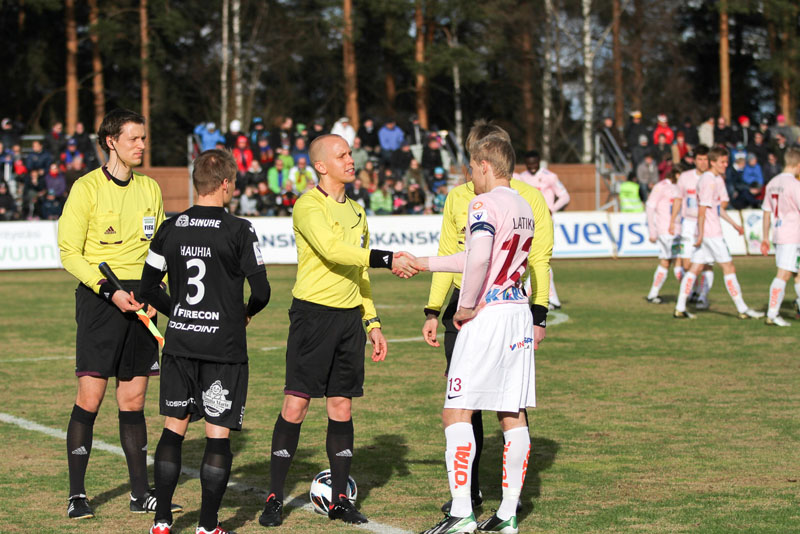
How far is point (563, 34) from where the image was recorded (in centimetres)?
5019

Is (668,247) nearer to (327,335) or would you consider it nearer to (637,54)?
(327,335)

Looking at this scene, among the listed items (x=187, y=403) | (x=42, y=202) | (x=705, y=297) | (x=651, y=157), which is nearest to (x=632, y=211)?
(x=651, y=157)

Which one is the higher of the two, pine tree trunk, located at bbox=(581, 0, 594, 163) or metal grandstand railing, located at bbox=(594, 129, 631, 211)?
pine tree trunk, located at bbox=(581, 0, 594, 163)

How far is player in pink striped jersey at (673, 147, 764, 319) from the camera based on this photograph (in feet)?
52.4

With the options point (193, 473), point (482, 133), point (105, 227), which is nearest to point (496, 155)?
point (482, 133)

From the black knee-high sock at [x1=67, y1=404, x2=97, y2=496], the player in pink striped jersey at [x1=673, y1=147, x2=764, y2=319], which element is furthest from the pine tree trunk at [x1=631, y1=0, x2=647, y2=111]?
the black knee-high sock at [x1=67, y1=404, x2=97, y2=496]

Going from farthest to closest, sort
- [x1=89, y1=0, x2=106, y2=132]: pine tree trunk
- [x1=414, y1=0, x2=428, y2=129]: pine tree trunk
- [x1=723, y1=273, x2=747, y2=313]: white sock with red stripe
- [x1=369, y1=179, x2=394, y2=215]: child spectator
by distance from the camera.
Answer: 1. [x1=414, y1=0, x2=428, y2=129]: pine tree trunk
2. [x1=89, y1=0, x2=106, y2=132]: pine tree trunk
3. [x1=369, y1=179, x2=394, y2=215]: child spectator
4. [x1=723, y1=273, x2=747, y2=313]: white sock with red stripe

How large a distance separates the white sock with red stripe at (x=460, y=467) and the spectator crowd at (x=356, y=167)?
24664mm

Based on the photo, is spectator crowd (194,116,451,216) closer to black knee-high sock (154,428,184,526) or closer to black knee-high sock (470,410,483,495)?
black knee-high sock (470,410,483,495)

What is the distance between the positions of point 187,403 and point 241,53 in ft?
153

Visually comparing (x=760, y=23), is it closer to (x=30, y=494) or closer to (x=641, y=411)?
(x=641, y=411)

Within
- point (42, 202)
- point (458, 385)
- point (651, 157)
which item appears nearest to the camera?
point (458, 385)

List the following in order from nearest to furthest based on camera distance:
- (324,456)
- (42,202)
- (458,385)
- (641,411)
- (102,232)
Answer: (458,385) → (102,232) → (324,456) → (641,411) → (42,202)

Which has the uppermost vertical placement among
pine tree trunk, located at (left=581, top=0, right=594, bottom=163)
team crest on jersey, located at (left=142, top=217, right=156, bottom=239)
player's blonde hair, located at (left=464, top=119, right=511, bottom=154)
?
pine tree trunk, located at (left=581, top=0, right=594, bottom=163)
